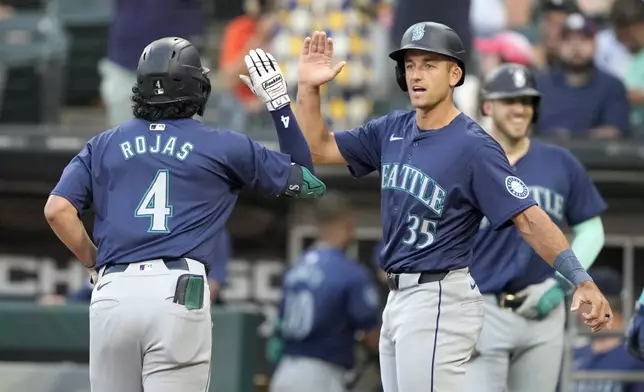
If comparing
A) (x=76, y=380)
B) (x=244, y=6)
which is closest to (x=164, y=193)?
(x=76, y=380)

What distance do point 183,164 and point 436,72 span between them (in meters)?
1.06

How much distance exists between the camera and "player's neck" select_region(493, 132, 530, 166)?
6297 millimetres

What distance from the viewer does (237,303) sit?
9844mm

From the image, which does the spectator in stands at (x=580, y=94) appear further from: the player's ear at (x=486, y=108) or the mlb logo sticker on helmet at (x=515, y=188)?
the mlb logo sticker on helmet at (x=515, y=188)

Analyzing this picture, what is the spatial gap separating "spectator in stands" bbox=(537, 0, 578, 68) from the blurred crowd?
0.4 inches

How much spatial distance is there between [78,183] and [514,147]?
2.26 m

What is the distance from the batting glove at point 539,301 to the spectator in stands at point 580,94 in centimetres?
267

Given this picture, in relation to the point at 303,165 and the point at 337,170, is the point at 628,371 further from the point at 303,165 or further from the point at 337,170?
the point at 303,165

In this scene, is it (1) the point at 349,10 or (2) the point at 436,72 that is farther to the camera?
(1) the point at 349,10

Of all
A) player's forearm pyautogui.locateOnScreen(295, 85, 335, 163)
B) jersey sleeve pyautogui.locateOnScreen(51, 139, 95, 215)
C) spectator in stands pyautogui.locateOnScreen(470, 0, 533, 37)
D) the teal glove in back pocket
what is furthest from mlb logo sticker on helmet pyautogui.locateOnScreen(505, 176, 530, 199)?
spectator in stands pyautogui.locateOnScreen(470, 0, 533, 37)

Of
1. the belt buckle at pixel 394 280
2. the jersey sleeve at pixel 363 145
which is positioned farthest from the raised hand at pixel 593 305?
the jersey sleeve at pixel 363 145

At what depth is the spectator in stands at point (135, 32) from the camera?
8969 mm

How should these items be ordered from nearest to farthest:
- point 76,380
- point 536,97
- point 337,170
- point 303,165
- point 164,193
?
point 164,193 < point 303,165 < point 536,97 < point 76,380 < point 337,170

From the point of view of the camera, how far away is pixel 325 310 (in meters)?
8.48
